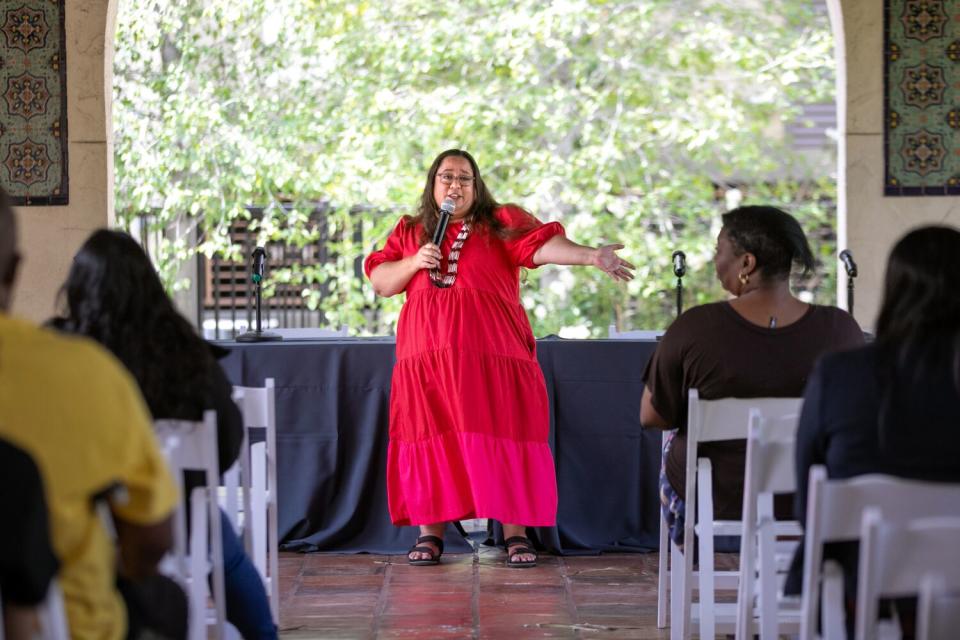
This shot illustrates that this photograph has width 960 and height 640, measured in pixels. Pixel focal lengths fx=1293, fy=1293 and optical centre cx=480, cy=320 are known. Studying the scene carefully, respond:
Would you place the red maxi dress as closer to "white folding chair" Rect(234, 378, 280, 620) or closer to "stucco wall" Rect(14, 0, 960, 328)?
"white folding chair" Rect(234, 378, 280, 620)

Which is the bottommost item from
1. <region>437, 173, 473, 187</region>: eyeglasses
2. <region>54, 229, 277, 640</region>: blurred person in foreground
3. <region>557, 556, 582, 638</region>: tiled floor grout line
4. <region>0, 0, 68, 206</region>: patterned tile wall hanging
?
<region>557, 556, 582, 638</region>: tiled floor grout line

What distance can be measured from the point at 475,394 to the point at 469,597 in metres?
0.75

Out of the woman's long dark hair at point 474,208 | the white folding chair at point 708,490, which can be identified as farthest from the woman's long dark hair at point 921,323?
the woman's long dark hair at point 474,208

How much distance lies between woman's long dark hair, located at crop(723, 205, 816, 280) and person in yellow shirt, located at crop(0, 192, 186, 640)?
79.7 inches

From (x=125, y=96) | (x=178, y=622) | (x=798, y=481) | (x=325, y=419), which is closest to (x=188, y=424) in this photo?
(x=178, y=622)

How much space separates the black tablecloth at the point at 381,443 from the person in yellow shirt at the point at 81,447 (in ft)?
9.95

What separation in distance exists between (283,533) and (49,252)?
1713 millimetres

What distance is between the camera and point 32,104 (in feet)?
18.6

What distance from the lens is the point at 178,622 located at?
7.59ft

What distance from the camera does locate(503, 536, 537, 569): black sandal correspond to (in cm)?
476

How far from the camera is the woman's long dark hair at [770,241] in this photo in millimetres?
3486

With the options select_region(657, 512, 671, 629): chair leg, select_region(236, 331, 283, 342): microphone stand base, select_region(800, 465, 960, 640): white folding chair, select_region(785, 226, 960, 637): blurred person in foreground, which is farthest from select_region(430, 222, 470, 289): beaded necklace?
select_region(800, 465, 960, 640): white folding chair

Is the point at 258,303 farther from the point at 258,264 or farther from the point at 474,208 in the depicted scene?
the point at 474,208

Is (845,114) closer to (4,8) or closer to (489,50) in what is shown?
(4,8)
